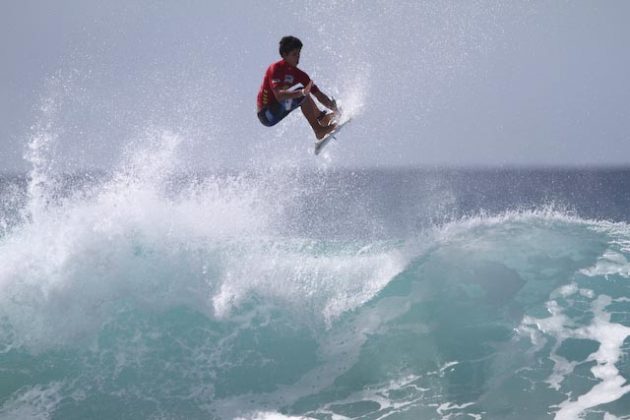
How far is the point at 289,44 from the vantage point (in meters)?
8.01

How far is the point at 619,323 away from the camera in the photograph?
899cm

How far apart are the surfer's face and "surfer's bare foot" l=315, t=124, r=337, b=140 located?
1.41m

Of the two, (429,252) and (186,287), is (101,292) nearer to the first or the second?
(186,287)

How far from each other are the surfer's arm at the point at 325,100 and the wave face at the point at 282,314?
2.85 metres

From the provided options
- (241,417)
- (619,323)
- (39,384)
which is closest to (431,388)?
(241,417)

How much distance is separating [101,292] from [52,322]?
84cm

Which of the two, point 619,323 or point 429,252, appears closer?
point 619,323

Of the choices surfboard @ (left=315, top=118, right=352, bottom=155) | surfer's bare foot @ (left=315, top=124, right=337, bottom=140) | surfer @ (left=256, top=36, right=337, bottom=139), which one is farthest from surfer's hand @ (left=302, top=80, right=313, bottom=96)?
surfboard @ (left=315, top=118, right=352, bottom=155)

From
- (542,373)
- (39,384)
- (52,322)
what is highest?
(52,322)

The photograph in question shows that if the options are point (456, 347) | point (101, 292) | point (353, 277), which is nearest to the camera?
point (456, 347)

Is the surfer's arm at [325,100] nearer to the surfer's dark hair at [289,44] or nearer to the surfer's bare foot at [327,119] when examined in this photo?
the surfer's bare foot at [327,119]

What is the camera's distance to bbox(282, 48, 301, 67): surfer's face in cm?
809

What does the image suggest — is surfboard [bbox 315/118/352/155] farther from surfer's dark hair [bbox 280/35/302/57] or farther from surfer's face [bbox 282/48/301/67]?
surfer's dark hair [bbox 280/35/302/57]

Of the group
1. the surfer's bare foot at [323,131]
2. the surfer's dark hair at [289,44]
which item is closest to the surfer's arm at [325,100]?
the surfer's bare foot at [323,131]
